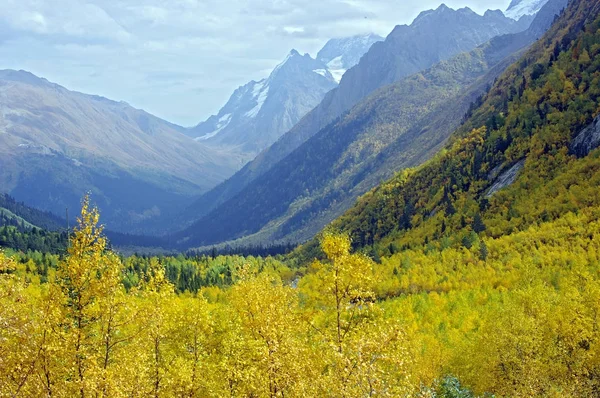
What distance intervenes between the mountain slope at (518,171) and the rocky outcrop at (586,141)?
0.99 feet

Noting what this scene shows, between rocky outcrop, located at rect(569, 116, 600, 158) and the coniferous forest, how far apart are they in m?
0.52

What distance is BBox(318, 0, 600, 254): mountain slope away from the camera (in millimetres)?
112500

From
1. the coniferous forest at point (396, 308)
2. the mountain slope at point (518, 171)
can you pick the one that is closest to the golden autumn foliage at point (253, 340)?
the coniferous forest at point (396, 308)

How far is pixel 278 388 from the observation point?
23594 mm

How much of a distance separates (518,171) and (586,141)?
60.0ft

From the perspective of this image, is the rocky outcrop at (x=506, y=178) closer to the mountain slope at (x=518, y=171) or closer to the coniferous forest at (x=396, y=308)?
the mountain slope at (x=518, y=171)

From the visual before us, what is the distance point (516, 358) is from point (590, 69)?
11778 centimetres

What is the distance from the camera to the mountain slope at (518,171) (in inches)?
4429

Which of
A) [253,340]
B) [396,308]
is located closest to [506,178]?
[396,308]

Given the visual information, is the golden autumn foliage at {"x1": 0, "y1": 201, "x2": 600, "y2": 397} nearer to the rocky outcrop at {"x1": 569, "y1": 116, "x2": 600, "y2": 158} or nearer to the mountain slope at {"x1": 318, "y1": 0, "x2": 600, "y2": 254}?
the mountain slope at {"x1": 318, "y1": 0, "x2": 600, "y2": 254}

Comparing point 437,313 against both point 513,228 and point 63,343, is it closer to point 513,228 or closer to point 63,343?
point 513,228

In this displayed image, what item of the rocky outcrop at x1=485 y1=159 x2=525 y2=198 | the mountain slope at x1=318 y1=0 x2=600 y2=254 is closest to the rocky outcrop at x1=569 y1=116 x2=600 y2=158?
the mountain slope at x1=318 y1=0 x2=600 y2=254

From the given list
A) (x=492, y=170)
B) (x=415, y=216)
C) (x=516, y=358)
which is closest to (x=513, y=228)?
(x=492, y=170)

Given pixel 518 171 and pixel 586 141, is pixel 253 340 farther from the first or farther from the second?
pixel 518 171
